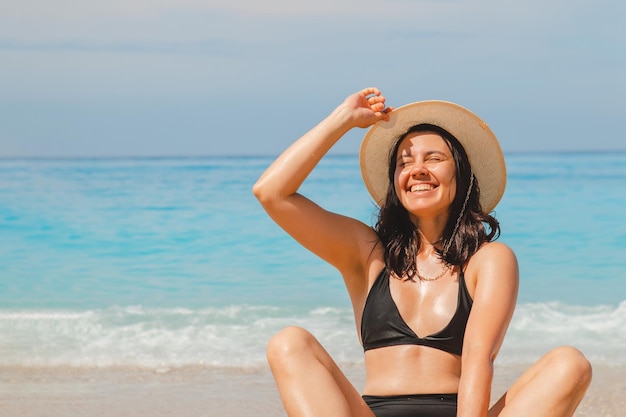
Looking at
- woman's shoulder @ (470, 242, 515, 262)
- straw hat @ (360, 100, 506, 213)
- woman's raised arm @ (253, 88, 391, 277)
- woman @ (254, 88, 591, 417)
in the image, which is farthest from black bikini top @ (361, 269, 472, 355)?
straw hat @ (360, 100, 506, 213)

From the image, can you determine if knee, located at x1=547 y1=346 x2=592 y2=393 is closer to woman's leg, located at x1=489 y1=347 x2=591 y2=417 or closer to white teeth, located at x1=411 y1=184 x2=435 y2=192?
woman's leg, located at x1=489 y1=347 x2=591 y2=417

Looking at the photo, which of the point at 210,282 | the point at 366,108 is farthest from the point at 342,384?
the point at 210,282

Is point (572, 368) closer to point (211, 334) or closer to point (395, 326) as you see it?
point (395, 326)

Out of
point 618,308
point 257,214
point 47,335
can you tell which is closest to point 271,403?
point 47,335

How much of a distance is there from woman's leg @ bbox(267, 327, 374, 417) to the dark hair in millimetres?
571

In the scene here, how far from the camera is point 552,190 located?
900 inches

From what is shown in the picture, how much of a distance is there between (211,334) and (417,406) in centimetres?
425

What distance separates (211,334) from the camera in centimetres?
764

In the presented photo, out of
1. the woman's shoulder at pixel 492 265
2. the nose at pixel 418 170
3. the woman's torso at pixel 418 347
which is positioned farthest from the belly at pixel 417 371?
the nose at pixel 418 170

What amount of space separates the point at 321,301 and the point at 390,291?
17.2 feet

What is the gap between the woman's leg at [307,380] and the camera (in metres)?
3.30

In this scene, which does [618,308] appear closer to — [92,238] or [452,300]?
[452,300]

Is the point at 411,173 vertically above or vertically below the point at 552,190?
above

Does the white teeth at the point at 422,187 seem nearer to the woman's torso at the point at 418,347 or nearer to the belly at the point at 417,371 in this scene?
the woman's torso at the point at 418,347
